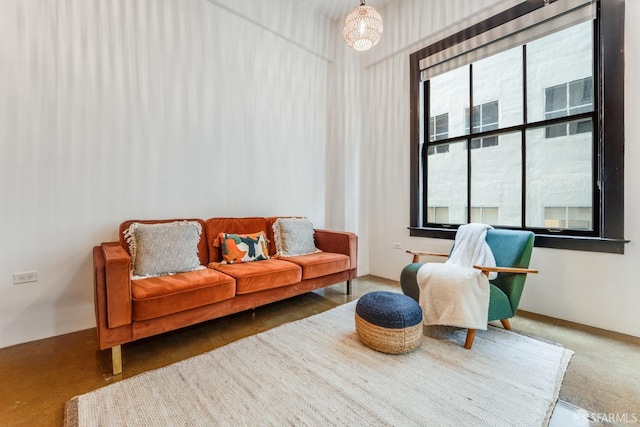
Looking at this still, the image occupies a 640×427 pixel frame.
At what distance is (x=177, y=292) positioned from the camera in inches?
75.8

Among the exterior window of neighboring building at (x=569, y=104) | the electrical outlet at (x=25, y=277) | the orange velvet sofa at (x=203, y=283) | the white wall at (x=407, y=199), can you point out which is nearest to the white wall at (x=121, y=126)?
the electrical outlet at (x=25, y=277)

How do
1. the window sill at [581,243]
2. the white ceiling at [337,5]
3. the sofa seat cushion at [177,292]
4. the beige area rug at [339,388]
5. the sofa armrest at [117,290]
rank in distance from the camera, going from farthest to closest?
the white ceiling at [337,5] → the window sill at [581,243] → the sofa seat cushion at [177,292] → the sofa armrest at [117,290] → the beige area rug at [339,388]

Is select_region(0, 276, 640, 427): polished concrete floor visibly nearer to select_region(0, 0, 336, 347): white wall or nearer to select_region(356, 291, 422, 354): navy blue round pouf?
select_region(0, 0, 336, 347): white wall

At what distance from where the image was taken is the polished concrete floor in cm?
142

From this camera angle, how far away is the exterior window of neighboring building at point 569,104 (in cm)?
250

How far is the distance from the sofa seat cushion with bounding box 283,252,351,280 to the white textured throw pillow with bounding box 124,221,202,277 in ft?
3.11

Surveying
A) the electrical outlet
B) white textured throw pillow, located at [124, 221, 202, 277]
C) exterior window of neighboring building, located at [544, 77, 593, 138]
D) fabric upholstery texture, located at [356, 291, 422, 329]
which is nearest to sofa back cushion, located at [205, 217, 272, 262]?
white textured throw pillow, located at [124, 221, 202, 277]

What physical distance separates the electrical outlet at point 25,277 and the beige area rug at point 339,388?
49.1 inches

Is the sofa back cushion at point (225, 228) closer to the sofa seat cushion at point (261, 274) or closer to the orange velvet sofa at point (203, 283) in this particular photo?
the orange velvet sofa at point (203, 283)

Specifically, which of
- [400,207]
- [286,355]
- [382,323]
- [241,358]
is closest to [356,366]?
[382,323]

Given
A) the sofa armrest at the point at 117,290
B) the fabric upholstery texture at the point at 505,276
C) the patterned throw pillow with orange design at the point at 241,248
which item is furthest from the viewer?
the patterned throw pillow with orange design at the point at 241,248

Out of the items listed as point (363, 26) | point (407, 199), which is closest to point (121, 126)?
point (363, 26)

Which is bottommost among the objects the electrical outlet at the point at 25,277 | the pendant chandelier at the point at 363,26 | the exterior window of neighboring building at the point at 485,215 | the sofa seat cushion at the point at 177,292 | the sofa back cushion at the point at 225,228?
the sofa seat cushion at the point at 177,292

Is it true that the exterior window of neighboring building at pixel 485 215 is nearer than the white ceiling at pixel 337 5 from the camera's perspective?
Yes
